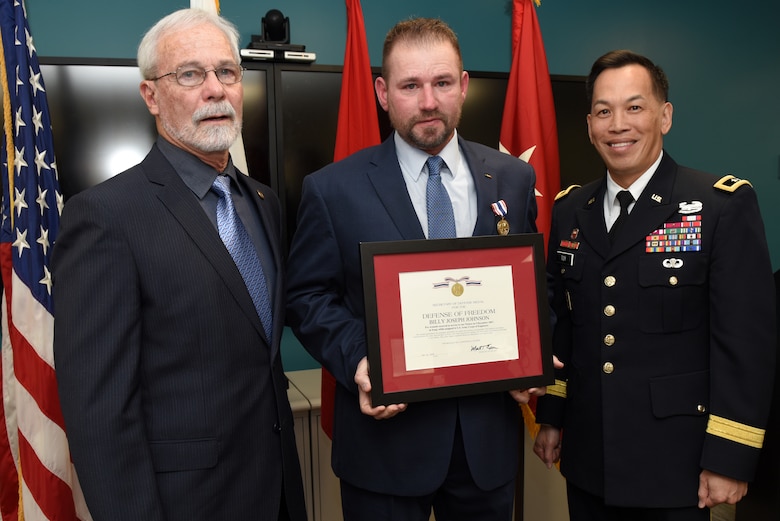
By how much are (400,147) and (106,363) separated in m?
0.85

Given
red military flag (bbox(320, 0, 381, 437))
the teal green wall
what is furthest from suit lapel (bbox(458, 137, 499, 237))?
the teal green wall

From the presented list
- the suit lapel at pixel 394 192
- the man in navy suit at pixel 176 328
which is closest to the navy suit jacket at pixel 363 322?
the suit lapel at pixel 394 192

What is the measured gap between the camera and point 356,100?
2613 millimetres

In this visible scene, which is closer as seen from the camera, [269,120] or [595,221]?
[595,221]

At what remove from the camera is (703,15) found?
3.63 m

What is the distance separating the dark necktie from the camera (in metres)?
1.65

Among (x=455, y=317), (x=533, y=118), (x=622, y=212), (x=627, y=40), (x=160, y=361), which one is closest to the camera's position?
(x=160, y=361)

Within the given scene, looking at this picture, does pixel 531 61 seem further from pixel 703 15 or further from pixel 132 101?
pixel 132 101

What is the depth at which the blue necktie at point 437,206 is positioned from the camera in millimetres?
1453

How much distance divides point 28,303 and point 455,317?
1.47m

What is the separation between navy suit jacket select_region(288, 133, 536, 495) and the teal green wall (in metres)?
1.54

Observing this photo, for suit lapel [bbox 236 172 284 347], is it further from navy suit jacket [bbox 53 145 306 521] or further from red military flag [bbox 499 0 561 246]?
red military flag [bbox 499 0 561 246]
